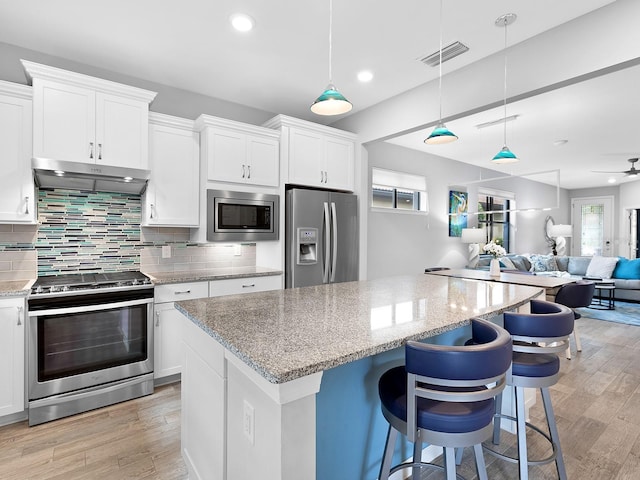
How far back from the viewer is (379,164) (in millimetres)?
5465

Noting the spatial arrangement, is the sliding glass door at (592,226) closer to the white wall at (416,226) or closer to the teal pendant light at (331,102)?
the white wall at (416,226)

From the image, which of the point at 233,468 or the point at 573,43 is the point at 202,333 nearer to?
the point at 233,468

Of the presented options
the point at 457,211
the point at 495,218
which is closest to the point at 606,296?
the point at 495,218

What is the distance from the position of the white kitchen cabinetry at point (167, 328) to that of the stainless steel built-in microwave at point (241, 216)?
58 centimetres

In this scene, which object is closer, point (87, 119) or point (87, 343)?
point (87, 343)

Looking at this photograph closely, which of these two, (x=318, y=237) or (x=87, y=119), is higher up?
(x=87, y=119)

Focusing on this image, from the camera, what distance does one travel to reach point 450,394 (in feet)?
3.66

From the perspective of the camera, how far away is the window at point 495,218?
7.62 m

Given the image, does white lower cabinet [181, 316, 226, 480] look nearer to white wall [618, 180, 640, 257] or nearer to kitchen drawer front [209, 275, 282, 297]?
kitchen drawer front [209, 275, 282, 297]

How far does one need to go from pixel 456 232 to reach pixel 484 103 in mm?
4149

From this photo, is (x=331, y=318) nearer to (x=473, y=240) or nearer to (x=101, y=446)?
(x=101, y=446)

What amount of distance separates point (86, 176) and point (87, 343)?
128 cm

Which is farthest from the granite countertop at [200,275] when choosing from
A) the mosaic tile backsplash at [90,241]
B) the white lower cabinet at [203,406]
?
the white lower cabinet at [203,406]

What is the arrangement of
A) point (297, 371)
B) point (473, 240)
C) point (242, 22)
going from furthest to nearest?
point (473, 240), point (242, 22), point (297, 371)
